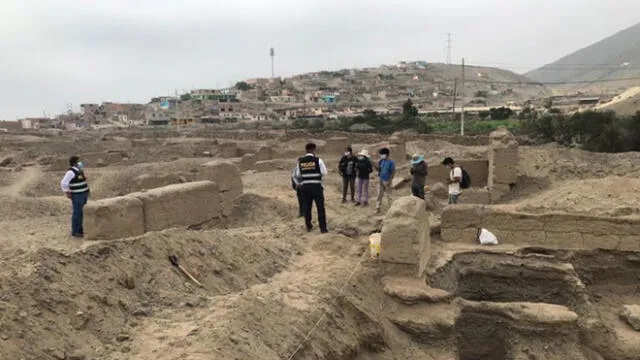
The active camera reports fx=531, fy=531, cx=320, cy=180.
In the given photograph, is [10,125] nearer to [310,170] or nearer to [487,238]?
[310,170]

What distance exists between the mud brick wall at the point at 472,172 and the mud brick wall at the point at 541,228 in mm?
7541

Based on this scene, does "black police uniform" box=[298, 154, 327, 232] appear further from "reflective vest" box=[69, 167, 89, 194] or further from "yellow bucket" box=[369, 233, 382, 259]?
"reflective vest" box=[69, 167, 89, 194]

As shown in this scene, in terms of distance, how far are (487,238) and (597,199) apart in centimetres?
337

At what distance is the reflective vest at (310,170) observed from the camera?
8.80 metres

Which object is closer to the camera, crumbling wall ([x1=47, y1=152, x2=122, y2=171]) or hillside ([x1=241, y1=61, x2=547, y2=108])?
crumbling wall ([x1=47, y1=152, x2=122, y2=171])

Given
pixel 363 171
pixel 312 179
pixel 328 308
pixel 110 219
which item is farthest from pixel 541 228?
pixel 110 219

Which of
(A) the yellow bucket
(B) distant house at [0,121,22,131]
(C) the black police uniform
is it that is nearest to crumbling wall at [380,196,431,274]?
(A) the yellow bucket

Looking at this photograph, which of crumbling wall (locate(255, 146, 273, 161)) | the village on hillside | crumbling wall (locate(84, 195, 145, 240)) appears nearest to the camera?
crumbling wall (locate(84, 195, 145, 240))

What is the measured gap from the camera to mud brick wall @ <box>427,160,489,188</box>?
662 inches

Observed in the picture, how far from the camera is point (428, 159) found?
19.2 m

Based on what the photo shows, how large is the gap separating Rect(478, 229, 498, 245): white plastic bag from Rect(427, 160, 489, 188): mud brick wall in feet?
25.9

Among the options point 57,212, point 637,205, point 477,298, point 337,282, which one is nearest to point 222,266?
point 337,282

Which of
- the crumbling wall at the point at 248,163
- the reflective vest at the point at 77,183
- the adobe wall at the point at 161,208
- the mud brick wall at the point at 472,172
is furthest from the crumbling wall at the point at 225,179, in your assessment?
the crumbling wall at the point at 248,163

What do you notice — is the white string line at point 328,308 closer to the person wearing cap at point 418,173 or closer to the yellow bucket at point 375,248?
the yellow bucket at point 375,248
